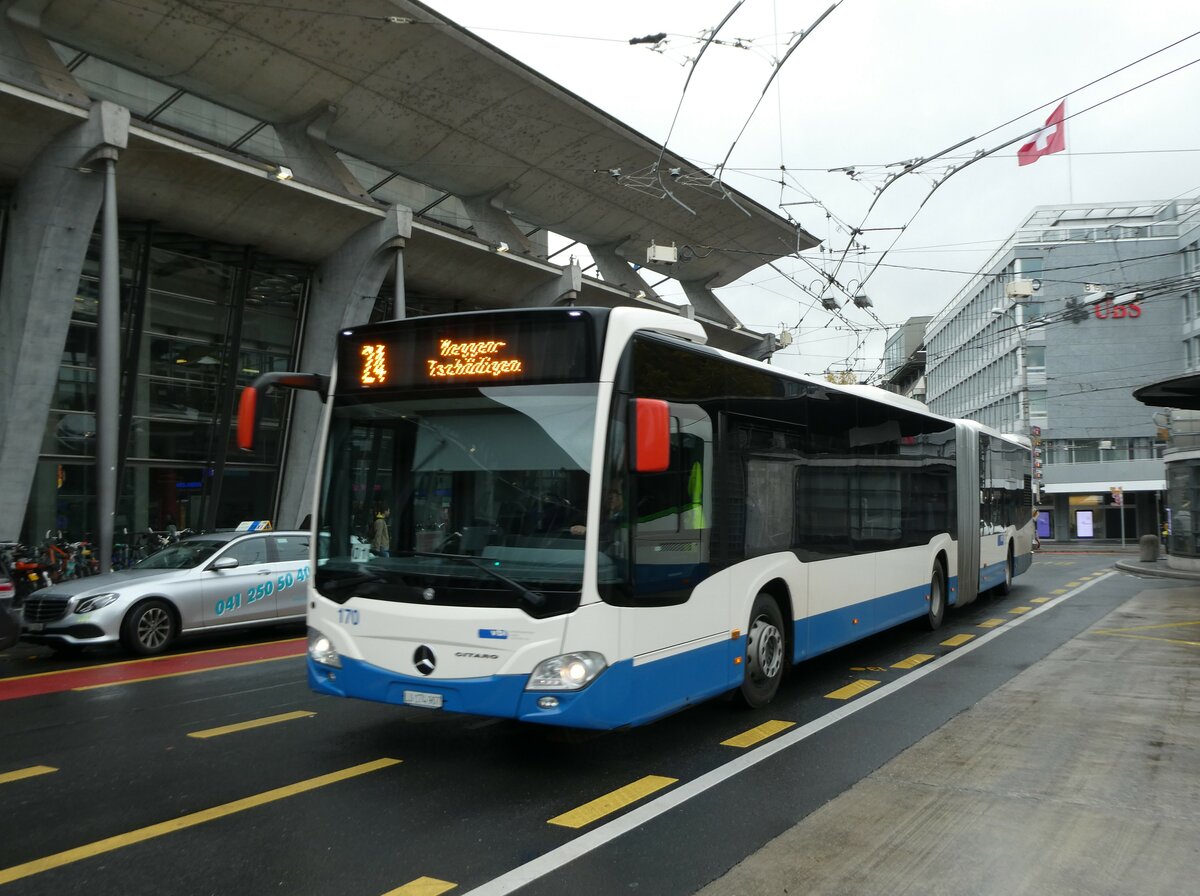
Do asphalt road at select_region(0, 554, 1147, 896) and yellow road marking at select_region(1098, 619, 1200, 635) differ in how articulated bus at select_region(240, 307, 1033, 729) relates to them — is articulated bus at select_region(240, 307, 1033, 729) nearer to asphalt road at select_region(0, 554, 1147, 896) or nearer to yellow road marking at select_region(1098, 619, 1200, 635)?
asphalt road at select_region(0, 554, 1147, 896)

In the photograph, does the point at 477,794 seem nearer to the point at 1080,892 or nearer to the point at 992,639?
the point at 1080,892

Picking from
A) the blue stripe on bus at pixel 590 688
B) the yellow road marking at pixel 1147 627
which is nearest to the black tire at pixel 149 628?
the blue stripe on bus at pixel 590 688

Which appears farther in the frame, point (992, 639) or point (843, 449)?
point (992, 639)

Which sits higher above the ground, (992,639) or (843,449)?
(843,449)

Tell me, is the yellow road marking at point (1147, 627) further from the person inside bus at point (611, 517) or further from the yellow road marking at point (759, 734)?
the person inside bus at point (611, 517)

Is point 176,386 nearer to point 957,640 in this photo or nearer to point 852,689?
point 957,640

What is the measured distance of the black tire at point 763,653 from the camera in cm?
744

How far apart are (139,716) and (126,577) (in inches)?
158

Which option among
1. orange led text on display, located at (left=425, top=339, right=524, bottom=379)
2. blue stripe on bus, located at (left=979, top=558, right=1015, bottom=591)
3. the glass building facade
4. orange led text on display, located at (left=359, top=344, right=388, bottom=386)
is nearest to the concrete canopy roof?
the glass building facade

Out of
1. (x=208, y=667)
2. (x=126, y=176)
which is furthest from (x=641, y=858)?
(x=126, y=176)

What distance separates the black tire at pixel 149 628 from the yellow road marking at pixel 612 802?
7.29 metres

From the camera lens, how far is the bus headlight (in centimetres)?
618

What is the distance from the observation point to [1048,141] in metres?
14.5

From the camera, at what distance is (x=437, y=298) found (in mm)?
28891
